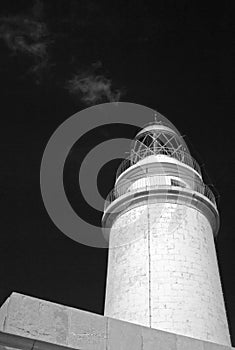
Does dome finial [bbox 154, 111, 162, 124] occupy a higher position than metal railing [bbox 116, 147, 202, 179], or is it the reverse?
dome finial [bbox 154, 111, 162, 124]

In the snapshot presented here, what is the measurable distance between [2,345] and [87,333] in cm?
127

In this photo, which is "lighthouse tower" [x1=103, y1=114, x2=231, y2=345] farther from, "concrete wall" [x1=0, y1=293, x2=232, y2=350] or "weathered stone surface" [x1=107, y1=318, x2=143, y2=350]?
"weathered stone surface" [x1=107, y1=318, x2=143, y2=350]

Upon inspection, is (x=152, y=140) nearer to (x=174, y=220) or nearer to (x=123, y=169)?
(x=123, y=169)

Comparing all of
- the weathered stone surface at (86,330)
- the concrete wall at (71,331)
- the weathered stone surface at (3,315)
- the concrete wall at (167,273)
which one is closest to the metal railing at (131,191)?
the concrete wall at (167,273)

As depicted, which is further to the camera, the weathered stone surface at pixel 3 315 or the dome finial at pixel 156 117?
the dome finial at pixel 156 117

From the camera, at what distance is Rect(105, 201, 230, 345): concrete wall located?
1276 cm

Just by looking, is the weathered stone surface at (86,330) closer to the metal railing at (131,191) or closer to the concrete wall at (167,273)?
the concrete wall at (167,273)

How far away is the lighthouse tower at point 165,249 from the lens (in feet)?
42.2

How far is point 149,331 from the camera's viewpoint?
7129mm

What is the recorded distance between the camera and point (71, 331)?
6.65m

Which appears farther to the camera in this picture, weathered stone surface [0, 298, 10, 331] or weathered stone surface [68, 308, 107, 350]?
weathered stone surface [68, 308, 107, 350]

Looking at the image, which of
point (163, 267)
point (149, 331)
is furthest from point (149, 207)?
point (149, 331)

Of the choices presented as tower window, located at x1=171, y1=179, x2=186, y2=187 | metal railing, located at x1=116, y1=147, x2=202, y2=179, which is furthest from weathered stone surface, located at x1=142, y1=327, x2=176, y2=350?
metal railing, located at x1=116, y1=147, x2=202, y2=179

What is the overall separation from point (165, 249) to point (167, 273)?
2.74 ft
